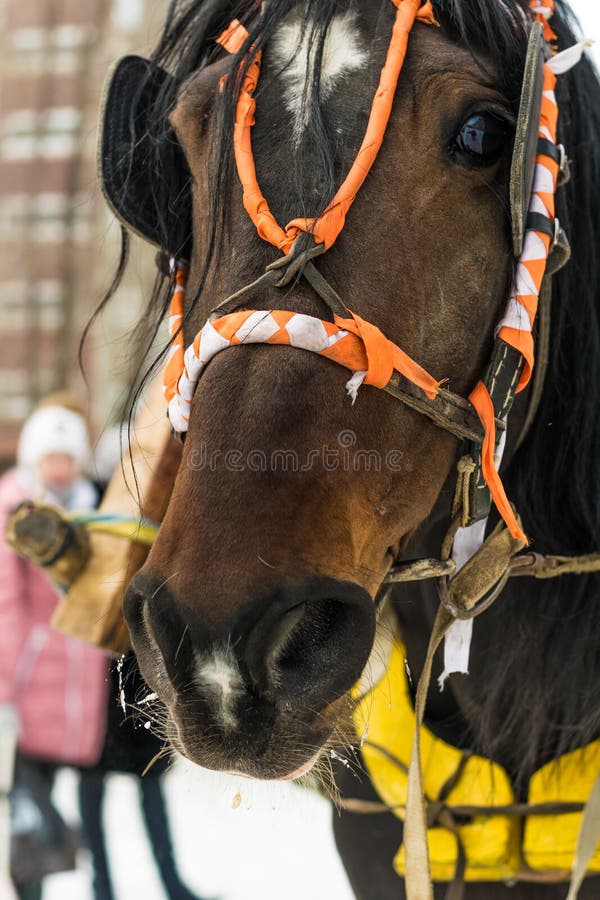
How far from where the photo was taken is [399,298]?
1.37 meters

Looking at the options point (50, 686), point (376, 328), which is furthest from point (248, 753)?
point (50, 686)

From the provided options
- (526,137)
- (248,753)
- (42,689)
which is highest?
(526,137)

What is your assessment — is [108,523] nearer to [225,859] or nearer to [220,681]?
[220,681]

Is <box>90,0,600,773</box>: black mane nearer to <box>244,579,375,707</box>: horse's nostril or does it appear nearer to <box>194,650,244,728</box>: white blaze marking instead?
<box>244,579,375,707</box>: horse's nostril

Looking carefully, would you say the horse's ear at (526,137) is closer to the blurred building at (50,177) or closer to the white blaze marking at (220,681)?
the white blaze marking at (220,681)

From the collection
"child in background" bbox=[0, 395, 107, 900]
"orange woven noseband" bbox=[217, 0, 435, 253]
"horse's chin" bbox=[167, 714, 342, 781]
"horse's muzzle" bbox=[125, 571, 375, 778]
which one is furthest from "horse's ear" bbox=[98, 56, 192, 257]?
"child in background" bbox=[0, 395, 107, 900]

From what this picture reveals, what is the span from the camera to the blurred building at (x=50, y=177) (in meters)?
8.32

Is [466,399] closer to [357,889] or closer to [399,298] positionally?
[399,298]

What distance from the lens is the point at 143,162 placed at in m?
1.80

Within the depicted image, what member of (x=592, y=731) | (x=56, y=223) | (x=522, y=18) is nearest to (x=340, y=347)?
(x=522, y=18)

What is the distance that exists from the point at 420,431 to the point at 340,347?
0.67ft

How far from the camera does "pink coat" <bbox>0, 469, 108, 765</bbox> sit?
3.90m

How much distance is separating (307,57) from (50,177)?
7.53 meters

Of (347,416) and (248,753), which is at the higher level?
(347,416)
